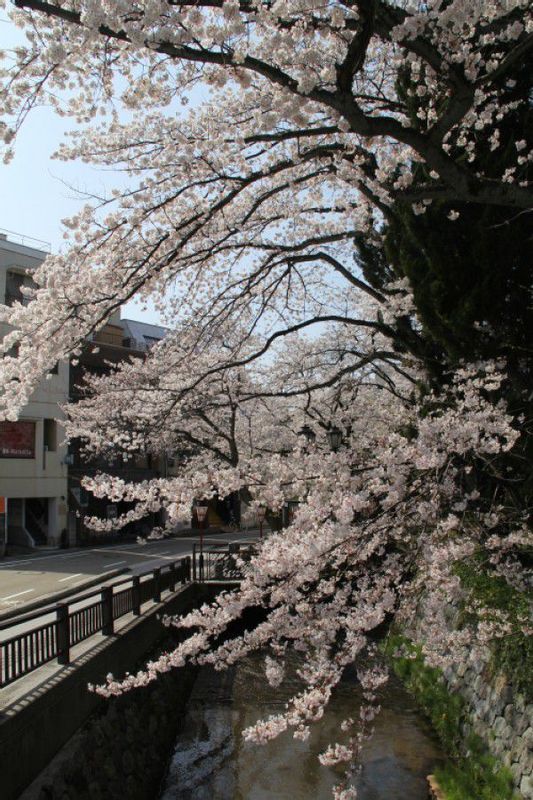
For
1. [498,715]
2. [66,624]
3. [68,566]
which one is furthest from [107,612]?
[68,566]

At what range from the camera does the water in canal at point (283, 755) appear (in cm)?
883

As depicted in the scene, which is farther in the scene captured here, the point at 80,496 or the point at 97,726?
the point at 80,496

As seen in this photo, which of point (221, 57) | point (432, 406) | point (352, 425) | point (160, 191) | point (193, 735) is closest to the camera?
point (221, 57)

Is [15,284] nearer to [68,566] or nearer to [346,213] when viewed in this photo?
[68,566]

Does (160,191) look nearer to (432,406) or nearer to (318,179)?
(318,179)

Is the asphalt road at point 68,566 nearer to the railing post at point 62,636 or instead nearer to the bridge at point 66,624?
the bridge at point 66,624

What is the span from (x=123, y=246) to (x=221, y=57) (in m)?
2.79

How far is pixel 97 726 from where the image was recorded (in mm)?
7863

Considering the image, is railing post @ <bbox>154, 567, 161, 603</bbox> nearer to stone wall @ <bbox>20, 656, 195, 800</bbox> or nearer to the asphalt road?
the asphalt road

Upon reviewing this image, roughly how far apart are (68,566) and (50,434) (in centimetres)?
1026

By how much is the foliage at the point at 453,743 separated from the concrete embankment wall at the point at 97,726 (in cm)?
404

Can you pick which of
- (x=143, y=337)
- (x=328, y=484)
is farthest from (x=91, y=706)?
(x=143, y=337)

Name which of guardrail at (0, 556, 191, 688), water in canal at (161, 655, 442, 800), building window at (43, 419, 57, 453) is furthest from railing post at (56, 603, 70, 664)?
building window at (43, 419, 57, 453)

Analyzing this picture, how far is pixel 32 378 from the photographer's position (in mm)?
6059
